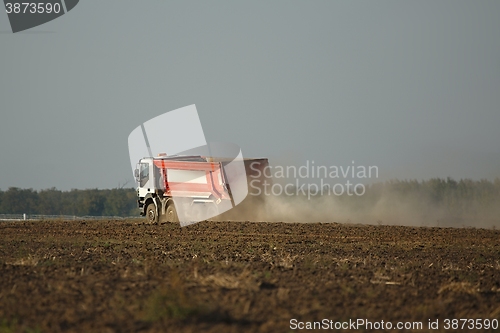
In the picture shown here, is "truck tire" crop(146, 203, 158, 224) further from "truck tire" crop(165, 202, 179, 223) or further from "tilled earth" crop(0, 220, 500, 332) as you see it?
"tilled earth" crop(0, 220, 500, 332)

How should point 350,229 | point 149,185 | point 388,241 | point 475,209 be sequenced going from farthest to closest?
point 475,209 → point 149,185 → point 350,229 → point 388,241

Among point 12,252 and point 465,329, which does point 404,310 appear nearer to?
point 465,329

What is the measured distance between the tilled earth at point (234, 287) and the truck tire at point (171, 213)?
1044 cm

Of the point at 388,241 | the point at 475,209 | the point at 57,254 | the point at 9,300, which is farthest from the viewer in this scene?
the point at 475,209

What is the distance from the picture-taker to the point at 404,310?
9109 mm

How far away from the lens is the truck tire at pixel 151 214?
3267 centimetres

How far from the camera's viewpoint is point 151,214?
3316 cm

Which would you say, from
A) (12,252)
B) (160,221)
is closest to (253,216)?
(160,221)

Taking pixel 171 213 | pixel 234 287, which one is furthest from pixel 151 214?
pixel 234 287

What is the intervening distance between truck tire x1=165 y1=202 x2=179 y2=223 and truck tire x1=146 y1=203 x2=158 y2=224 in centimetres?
86

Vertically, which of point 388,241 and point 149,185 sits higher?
point 149,185

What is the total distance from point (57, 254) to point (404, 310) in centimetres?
981

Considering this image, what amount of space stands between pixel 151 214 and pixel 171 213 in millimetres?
1891

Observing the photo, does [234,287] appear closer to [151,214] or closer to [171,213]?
[171,213]
